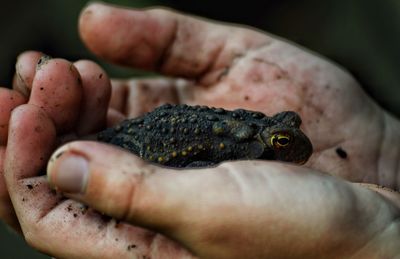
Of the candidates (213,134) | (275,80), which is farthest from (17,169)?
(275,80)

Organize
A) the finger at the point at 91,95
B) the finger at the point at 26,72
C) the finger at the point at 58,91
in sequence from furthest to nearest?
→ the finger at the point at 91,95
the finger at the point at 26,72
the finger at the point at 58,91

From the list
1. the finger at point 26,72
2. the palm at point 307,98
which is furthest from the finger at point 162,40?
the finger at point 26,72

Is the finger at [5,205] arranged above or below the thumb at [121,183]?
below

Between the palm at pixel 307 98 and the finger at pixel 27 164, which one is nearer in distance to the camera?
the finger at pixel 27 164

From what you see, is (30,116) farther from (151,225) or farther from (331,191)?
(331,191)

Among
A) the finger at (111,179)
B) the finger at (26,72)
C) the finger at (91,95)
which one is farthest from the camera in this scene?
the finger at (91,95)

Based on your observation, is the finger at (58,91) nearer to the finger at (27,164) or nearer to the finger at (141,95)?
the finger at (27,164)
